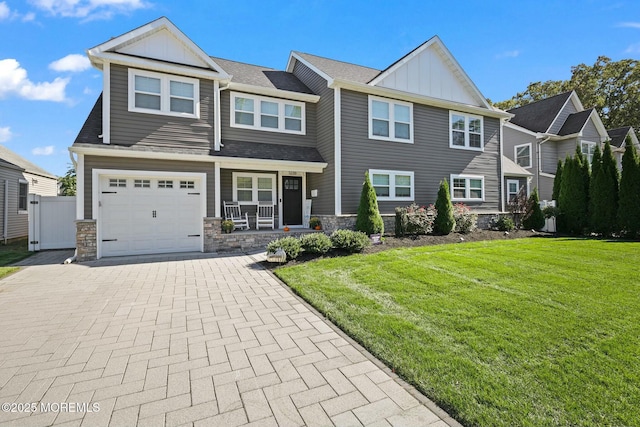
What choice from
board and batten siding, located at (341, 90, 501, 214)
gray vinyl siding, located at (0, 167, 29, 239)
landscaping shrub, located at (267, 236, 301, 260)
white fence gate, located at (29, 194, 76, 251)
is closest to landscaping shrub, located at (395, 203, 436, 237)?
board and batten siding, located at (341, 90, 501, 214)

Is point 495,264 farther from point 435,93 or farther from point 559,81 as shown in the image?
point 559,81

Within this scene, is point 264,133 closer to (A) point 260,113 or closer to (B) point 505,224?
(A) point 260,113

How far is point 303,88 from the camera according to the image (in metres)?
12.6

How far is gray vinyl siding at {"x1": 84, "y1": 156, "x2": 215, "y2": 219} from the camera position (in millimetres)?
8297

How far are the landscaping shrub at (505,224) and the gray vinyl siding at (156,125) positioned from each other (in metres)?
12.2

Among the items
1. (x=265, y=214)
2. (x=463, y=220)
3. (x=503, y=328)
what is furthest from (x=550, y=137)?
(x=503, y=328)

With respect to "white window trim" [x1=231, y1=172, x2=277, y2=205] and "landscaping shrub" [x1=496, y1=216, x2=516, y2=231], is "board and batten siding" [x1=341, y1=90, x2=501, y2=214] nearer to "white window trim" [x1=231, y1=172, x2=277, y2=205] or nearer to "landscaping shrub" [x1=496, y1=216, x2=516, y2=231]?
"landscaping shrub" [x1=496, y1=216, x2=516, y2=231]

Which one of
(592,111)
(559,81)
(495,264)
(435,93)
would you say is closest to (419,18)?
(435,93)

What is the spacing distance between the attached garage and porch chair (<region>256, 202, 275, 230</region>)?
2.36m

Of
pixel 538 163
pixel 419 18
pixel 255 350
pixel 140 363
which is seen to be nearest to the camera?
pixel 140 363

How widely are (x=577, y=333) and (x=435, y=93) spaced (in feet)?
38.3

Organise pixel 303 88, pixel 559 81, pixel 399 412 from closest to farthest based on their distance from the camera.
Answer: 1. pixel 399 412
2. pixel 303 88
3. pixel 559 81

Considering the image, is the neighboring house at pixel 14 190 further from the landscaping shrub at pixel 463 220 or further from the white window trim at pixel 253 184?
the landscaping shrub at pixel 463 220

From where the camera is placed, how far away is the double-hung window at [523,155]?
64.8 ft
